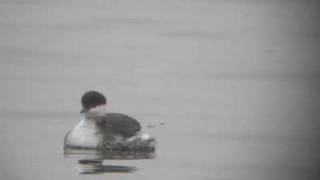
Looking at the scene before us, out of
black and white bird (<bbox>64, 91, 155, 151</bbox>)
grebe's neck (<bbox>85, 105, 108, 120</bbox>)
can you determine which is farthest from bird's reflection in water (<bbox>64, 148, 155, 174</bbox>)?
grebe's neck (<bbox>85, 105, 108, 120</bbox>)

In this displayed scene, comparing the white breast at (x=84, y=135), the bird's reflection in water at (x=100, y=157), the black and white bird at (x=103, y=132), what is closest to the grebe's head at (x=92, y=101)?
the black and white bird at (x=103, y=132)

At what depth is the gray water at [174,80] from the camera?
29.3ft

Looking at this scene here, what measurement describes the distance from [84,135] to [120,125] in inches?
11.4

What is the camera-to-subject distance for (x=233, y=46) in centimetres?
1545

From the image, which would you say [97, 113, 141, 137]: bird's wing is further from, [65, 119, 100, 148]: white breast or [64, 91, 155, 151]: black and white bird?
[65, 119, 100, 148]: white breast

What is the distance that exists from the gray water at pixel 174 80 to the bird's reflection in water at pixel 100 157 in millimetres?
72

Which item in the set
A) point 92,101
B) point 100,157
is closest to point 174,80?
point 92,101

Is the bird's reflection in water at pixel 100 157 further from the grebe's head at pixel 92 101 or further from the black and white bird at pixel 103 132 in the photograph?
the grebe's head at pixel 92 101

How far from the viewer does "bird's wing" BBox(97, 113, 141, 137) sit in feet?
30.6

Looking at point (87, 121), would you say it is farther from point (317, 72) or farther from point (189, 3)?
point (189, 3)

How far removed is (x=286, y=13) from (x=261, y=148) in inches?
345

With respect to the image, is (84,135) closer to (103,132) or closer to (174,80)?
(103,132)

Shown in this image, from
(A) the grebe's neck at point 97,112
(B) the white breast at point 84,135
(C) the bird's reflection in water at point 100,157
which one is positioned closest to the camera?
(C) the bird's reflection in water at point 100,157

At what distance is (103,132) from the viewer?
9.47 meters
